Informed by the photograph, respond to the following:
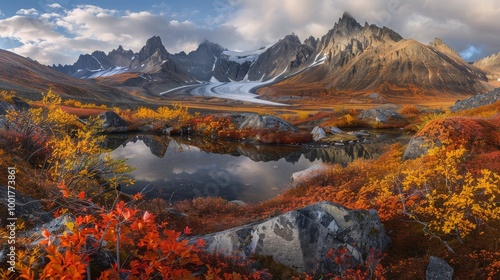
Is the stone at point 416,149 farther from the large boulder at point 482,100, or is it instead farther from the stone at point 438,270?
the large boulder at point 482,100

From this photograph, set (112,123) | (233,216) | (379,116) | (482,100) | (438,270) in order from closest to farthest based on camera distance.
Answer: (438,270) < (233,216) < (482,100) < (112,123) < (379,116)

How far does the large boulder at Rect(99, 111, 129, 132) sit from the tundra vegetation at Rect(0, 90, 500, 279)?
85.8 ft

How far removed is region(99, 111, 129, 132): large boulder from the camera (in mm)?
47125

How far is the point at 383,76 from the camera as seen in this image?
187m

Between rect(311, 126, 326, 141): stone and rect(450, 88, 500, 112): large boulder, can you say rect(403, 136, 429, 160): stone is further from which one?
rect(450, 88, 500, 112): large boulder

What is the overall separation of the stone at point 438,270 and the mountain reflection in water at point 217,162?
12.2 meters

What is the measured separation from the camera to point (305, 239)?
8.02 m

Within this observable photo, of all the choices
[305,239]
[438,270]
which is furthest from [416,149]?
[305,239]

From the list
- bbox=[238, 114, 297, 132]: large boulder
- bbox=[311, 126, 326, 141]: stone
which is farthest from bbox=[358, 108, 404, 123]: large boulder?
bbox=[238, 114, 297, 132]: large boulder

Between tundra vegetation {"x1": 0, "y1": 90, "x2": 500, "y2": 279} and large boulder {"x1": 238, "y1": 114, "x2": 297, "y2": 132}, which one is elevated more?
large boulder {"x1": 238, "y1": 114, "x2": 297, "y2": 132}

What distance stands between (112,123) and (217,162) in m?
25.8

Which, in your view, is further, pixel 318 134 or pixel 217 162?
pixel 318 134

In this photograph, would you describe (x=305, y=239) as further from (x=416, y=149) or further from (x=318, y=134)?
(x=318, y=134)

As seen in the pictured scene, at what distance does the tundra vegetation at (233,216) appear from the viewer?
5105 millimetres
